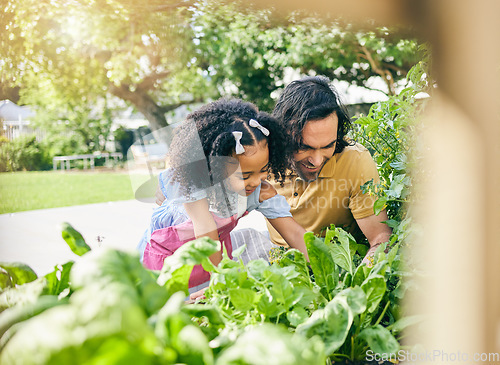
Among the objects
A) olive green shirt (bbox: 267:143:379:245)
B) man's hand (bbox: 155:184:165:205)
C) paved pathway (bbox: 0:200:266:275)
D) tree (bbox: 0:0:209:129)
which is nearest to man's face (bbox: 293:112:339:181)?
olive green shirt (bbox: 267:143:379:245)

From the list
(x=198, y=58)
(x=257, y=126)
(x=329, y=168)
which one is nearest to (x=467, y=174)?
(x=257, y=126)

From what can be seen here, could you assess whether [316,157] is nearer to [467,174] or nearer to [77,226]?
[467,174]

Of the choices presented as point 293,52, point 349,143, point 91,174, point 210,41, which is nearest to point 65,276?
point 349,143

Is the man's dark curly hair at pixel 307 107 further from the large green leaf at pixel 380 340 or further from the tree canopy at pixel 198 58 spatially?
the tree canopy at pixel 198 58

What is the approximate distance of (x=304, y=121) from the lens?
1527 millimetres

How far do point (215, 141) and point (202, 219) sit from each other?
250 mm

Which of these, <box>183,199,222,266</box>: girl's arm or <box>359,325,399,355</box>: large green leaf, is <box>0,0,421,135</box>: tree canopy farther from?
<box>359,325,399,355</box>: large green leaf

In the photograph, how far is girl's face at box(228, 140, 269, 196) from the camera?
4.24ft

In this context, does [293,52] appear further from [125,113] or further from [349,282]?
[349,282]

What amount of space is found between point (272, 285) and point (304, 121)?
0.93 metres

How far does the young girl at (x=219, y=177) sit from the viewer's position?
131cm

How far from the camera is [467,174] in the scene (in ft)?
1.92

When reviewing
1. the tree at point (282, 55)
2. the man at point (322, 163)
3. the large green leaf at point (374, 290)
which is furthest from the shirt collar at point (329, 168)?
the tree at point (282, 55)

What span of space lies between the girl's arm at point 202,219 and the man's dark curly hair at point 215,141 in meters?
0.06
